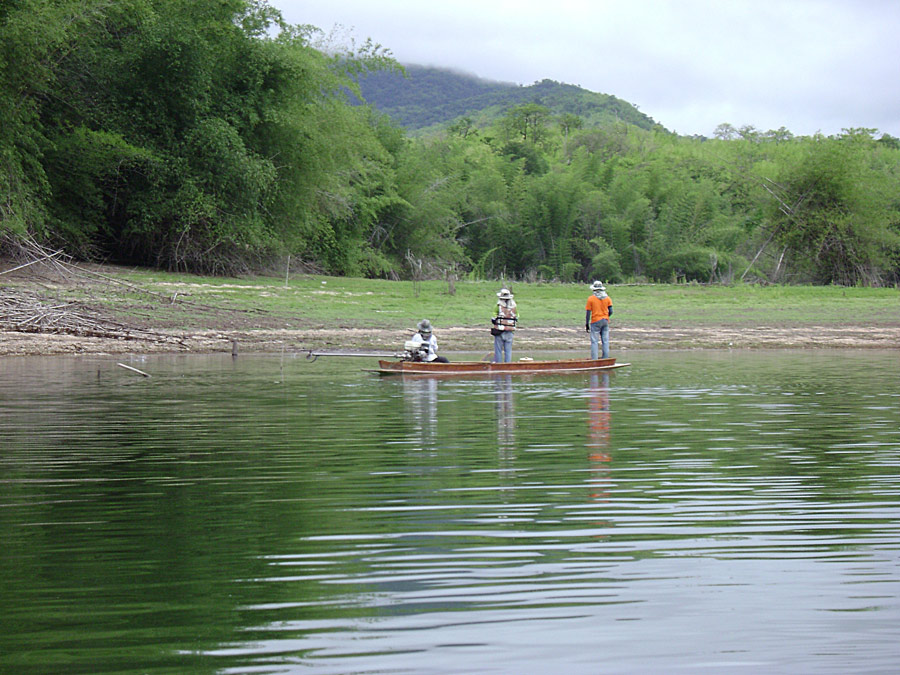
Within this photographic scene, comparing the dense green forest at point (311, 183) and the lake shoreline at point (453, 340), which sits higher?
the dense green forest at point (311, 183)

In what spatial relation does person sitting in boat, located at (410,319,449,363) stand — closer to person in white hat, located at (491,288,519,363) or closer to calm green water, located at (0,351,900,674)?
person in white hat, located at (491,288,519,363)

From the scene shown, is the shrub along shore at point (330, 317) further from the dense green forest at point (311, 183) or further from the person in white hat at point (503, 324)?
the person in white hat at point (503, 324)

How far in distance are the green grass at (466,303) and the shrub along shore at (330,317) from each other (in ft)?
0.19

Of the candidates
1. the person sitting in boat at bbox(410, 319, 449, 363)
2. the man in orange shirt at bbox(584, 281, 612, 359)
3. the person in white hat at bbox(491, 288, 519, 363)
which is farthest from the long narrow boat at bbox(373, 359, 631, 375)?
the man in orange shirt at bbox(584, 281, 612, 359)

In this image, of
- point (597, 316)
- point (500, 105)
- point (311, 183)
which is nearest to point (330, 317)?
point (597, 316)

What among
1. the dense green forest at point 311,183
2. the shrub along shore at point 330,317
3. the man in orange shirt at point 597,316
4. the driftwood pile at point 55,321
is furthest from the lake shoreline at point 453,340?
the dense green forest at point 311,183

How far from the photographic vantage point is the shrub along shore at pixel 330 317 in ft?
76.4

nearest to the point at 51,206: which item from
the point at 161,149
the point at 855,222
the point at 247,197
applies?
the point at 161,149

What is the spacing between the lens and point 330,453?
947 cm

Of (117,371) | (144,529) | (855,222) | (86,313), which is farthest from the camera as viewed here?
(855,222)

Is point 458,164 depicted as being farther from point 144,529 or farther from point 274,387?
point 144,529

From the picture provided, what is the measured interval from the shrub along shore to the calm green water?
423 inches

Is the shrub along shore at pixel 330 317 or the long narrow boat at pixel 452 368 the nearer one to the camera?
the long narrow boat at pixel 452 368

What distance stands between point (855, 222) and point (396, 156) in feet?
71.6
